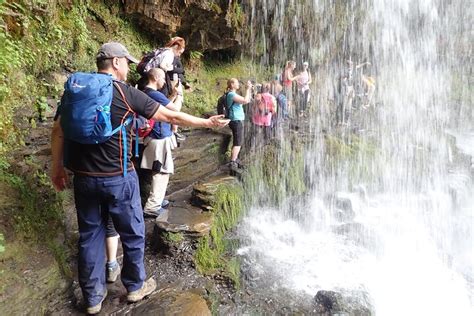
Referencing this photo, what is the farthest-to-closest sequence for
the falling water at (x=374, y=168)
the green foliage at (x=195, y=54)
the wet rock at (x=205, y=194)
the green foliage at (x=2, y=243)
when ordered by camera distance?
the green foliage at (x=195, y=54)
the falling water at (x=374, y=168)
the wet rock at (x=205, y=194)
the green foliage at (x=2, y=243)

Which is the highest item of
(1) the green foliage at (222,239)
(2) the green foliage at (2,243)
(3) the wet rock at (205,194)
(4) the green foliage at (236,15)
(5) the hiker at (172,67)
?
(4) the green foliage at (236,15)

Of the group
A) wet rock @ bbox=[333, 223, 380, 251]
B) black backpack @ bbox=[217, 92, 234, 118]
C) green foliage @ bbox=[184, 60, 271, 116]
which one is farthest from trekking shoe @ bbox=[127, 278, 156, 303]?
green foliage @ bbox=[184, 60, 271, 116]

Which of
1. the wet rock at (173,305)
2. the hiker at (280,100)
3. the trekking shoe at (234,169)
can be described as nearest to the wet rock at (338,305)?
the wet rock at (173,305)

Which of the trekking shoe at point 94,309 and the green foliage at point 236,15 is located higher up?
the green foliage at point 236,15

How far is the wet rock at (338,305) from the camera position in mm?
4789

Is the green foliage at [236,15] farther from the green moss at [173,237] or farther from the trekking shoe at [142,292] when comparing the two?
the trekking shoe at [142,292]

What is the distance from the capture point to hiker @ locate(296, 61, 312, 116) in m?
10.8

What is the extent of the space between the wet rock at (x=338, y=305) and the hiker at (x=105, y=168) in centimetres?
292

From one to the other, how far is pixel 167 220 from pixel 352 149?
23.3 ft

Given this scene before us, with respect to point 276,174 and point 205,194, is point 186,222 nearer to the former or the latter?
point 205,194

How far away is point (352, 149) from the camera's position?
10312 millimetres

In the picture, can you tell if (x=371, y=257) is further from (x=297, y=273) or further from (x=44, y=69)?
(x=44, y=69)

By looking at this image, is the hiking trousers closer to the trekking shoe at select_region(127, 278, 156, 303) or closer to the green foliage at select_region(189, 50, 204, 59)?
the trekking shoe at select_region(127, 278, 156, 303)

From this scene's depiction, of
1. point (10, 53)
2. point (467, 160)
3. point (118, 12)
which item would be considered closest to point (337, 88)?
point (467, 160)
